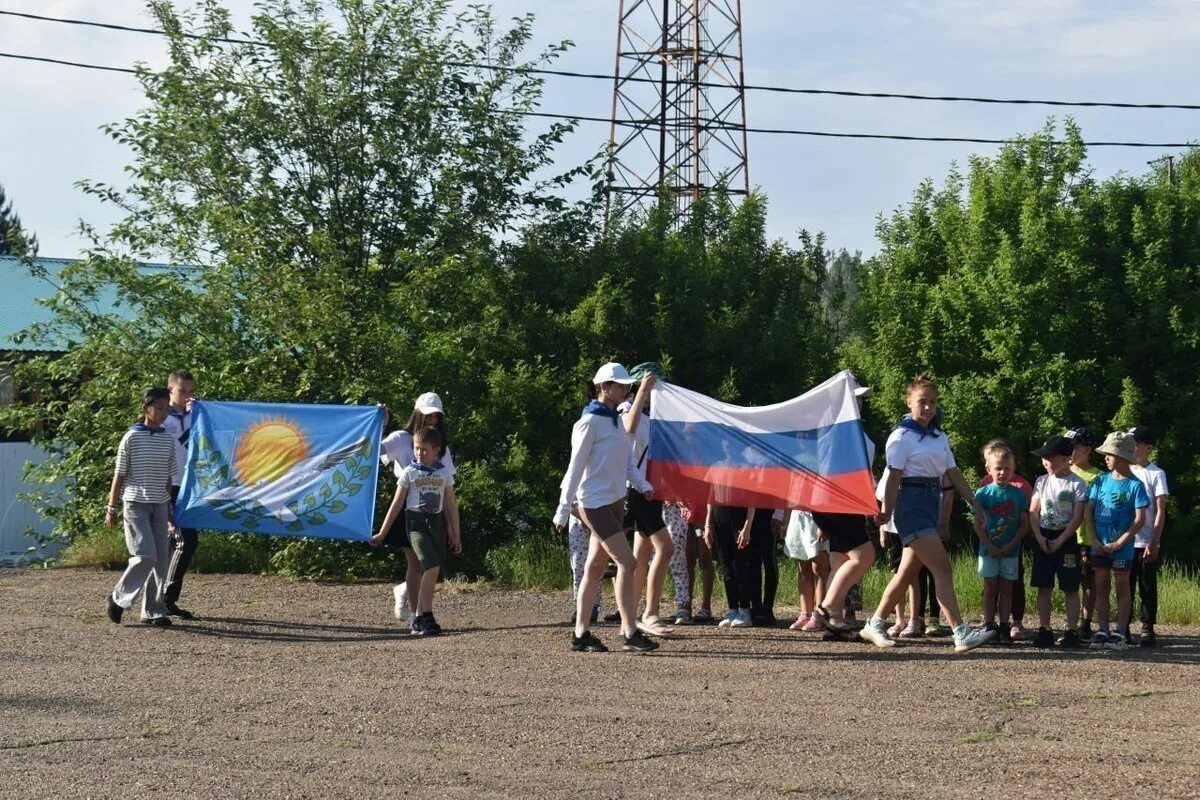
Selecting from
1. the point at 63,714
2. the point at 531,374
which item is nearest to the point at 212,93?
the point at 531,374

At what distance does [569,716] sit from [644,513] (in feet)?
11.1

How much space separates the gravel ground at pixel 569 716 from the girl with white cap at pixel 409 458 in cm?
33

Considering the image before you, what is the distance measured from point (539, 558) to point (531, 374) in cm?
222

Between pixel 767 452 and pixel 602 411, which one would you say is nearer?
pixel 602 411

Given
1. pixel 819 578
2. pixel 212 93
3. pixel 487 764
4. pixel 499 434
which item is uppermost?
pixel 212 93

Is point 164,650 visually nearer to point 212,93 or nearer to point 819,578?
point 819,578

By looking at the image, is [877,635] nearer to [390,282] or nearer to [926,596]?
[926,596]

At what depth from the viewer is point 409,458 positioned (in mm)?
12867

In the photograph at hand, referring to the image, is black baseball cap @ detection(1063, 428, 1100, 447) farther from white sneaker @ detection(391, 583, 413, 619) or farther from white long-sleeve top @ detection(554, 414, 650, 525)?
white sneaker @ detection(391, 583, 413, 619)

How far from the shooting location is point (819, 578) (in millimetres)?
12562

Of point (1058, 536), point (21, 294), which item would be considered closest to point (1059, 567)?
point (1058, 536)

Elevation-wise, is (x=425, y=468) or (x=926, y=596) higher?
(x=425, y=468)

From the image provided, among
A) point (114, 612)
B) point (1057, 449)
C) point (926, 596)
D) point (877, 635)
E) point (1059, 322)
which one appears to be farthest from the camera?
point (1059, 322)

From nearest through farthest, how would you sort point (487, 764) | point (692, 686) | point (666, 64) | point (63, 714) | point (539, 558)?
point (487, 764), point (63, 714), point (692, 686), point (539, 558), point (666, 64)
